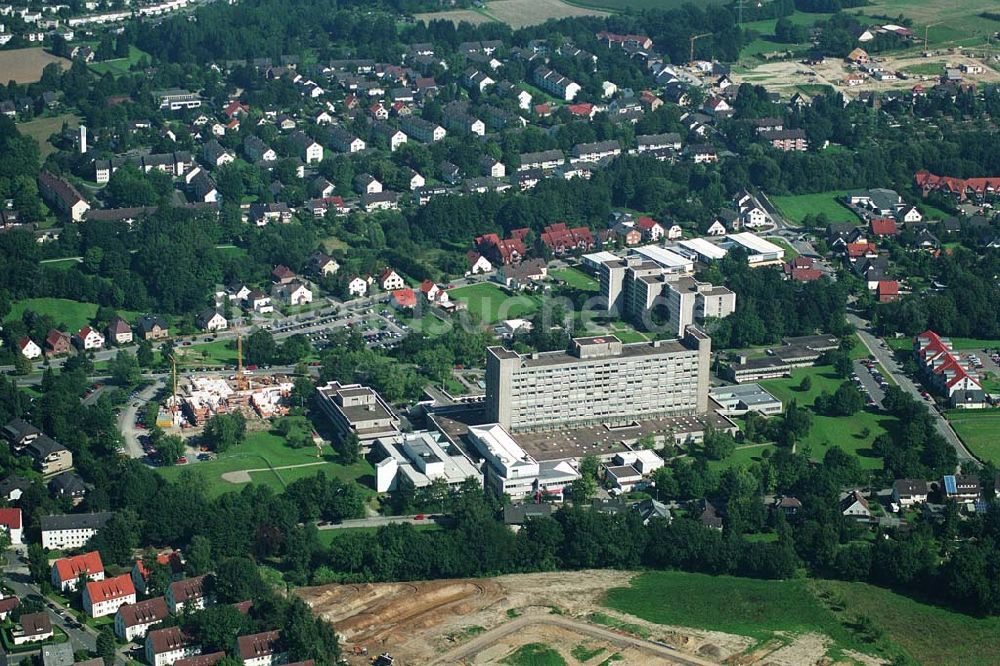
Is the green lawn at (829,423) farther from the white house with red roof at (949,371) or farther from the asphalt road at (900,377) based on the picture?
the white house with red roof at (949,371)

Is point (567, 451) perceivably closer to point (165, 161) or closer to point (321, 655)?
point (321, 655)

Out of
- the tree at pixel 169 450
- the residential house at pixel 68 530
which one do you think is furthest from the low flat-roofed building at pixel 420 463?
the residential house at pixel 68 530

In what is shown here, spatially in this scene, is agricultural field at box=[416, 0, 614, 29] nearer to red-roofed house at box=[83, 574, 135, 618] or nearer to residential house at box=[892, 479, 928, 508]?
residential house at box=[892, 479, 928, 508]

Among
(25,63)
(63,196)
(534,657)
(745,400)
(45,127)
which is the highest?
(25,63)

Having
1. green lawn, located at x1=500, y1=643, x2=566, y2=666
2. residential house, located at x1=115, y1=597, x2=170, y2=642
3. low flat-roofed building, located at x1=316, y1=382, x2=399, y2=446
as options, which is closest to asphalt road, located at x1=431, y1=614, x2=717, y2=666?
green lawn, located at x1=500, y1=643, x2=566, y2=666

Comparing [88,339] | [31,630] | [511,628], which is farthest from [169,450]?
[511,628]

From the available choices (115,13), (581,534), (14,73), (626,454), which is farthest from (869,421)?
(115,13)

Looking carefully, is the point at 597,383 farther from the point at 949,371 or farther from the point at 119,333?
the point at 119,333
